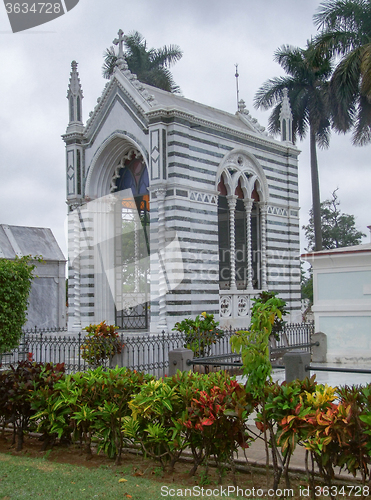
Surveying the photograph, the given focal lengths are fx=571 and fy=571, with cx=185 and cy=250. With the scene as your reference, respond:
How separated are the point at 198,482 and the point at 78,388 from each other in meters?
2.47

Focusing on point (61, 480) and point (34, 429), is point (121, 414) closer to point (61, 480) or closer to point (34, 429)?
point (61, 480)

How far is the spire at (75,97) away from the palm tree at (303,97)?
16.4 meters

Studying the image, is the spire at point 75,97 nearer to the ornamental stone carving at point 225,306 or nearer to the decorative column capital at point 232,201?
the decorative column capital at point 232,201

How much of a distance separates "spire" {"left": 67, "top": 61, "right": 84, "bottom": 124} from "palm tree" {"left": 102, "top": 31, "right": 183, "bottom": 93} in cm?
1897

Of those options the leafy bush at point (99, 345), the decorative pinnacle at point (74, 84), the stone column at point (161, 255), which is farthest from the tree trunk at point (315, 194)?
the leafy bush at point (99, 345)

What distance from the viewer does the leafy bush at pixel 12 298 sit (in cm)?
1187

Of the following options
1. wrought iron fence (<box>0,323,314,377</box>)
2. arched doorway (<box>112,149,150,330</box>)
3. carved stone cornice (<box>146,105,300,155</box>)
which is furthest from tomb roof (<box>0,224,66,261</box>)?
carved stone cornice (<box>146,105,300,155</box>)

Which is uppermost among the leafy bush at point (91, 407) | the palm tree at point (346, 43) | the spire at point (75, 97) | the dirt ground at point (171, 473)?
the palm tree at point (346, 43)

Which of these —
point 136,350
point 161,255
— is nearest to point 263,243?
point 161,255

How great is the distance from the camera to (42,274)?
86.6 feet

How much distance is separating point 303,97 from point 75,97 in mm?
18363

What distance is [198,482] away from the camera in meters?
7.07

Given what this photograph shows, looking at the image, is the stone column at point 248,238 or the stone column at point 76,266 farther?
the stone column at point 248,238

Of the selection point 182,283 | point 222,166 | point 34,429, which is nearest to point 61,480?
point 34,429
